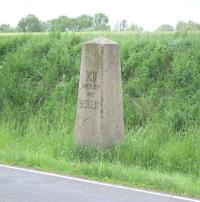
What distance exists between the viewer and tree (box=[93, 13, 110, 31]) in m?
27.1

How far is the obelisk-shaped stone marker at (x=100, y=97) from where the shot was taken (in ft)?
40.2

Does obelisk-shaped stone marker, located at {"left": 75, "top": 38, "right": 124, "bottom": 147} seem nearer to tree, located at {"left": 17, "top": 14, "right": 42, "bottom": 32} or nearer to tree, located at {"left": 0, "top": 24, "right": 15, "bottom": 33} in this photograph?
tree, located at {"left": 17, "top": 14, "right": 42, "bottom": 32}

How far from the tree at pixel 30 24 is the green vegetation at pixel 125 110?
8.88 metres

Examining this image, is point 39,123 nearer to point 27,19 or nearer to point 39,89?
point 39,89

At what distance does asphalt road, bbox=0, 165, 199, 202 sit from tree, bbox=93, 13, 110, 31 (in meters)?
17.3

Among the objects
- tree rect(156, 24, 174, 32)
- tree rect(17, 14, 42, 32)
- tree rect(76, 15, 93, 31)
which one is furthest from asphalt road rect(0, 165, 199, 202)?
tree rect(17, 14, 42, 32)

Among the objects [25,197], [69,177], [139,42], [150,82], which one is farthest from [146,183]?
[139,42]

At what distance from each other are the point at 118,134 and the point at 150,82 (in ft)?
14.4

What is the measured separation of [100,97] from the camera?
12.3m

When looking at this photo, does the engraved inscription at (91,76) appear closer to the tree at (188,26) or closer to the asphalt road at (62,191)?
the asphalt road at (62,191)

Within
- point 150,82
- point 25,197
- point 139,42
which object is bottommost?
point 25,197

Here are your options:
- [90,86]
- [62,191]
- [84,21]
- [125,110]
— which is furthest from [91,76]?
[84,21]

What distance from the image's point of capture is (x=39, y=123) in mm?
16219

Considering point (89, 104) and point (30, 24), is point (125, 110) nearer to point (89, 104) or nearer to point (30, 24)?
point (89, 104)
